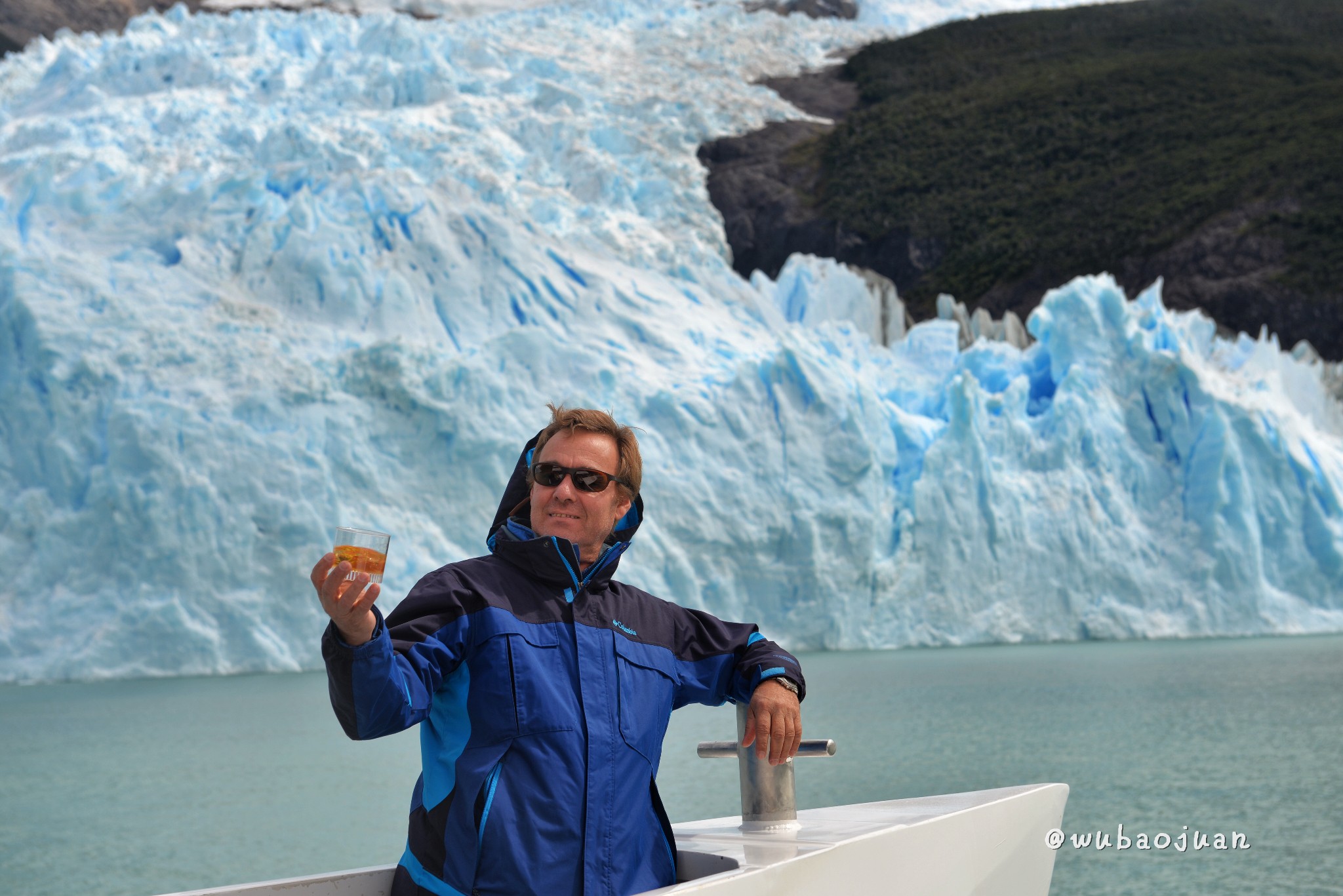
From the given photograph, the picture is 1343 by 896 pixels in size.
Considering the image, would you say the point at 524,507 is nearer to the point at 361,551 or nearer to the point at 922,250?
the point at 361,551

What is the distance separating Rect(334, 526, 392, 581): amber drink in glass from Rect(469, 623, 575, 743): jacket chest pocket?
0.22 m

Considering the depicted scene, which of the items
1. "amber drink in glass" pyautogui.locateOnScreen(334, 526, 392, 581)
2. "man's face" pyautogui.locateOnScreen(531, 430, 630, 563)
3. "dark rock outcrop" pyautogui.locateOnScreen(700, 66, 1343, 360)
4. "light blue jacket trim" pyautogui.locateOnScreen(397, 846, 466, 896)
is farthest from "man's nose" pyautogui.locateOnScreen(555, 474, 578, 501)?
"dark rock outcrop" pyautogui.locateOnScreen(700, 66, 1343, 360)

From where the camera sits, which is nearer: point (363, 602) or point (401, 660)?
point (363, 602)

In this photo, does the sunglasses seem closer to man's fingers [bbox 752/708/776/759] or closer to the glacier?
man's fingers [bbox 752/708/776/759]

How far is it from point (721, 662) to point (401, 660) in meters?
0.50

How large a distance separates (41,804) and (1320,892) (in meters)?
5.46

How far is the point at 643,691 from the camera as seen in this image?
148 cm

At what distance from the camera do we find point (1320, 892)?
3.49 metres

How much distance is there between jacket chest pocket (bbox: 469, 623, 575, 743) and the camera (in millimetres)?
1373

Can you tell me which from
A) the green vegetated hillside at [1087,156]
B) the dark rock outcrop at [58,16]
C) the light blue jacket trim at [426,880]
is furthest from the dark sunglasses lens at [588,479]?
the dark rock outcrop at [58,16]

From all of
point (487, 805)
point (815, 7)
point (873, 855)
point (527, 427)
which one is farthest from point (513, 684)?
point (815, 7)

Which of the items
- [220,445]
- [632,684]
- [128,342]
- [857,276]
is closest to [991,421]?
[857,276]

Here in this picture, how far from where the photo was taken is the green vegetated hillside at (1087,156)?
2638cm

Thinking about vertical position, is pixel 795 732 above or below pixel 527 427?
below
